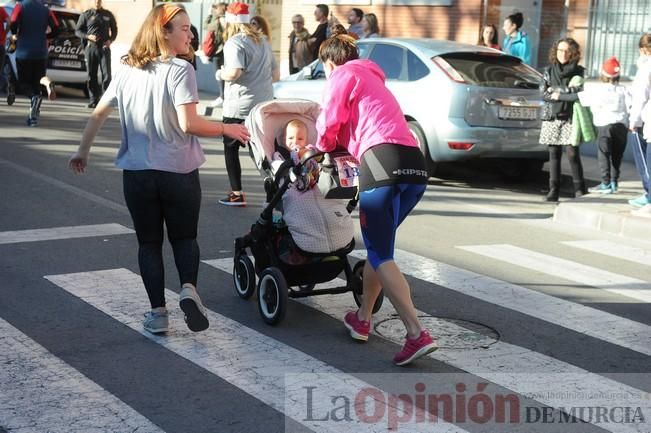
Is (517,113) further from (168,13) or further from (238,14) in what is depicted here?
(168,13)

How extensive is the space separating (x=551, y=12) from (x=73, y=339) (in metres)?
13.5

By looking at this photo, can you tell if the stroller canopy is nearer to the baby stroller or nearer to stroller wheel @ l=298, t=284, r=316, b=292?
the baby stroller

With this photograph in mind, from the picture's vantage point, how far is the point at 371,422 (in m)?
4.85

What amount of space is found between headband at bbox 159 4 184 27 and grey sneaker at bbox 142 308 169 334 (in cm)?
162

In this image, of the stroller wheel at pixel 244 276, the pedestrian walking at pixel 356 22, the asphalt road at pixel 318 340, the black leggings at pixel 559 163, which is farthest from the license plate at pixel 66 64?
the stroller wheel at pixel 244 276

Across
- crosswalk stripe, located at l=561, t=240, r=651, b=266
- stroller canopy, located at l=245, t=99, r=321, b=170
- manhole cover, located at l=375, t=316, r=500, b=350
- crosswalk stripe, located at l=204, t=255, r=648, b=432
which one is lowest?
crosswalk stripe, located at l=561, t=240, r=651, b=266

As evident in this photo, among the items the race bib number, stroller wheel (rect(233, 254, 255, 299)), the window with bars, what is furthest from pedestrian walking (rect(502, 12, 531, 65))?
the race bib number

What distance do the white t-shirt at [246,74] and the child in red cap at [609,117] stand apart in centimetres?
352

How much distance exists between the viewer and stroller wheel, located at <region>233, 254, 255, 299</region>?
6.89m

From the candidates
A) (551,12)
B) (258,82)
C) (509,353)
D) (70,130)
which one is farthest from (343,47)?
(551,12)

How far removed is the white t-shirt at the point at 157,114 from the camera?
585 cm

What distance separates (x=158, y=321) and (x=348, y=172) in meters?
1.38

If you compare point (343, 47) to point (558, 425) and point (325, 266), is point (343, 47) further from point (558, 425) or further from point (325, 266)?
point (558, 425)

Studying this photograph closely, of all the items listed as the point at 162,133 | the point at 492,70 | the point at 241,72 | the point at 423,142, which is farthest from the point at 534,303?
the point at 492,70
